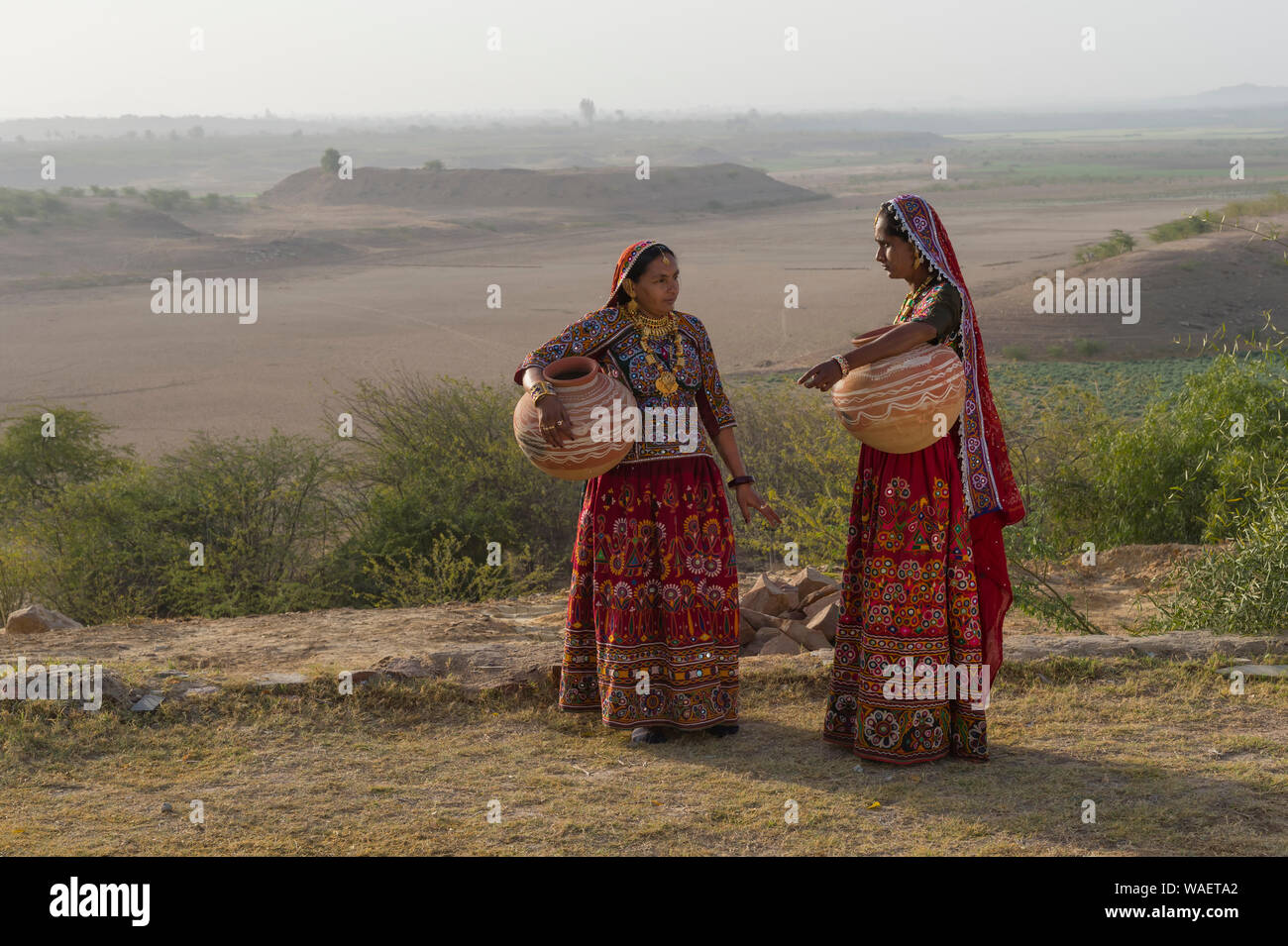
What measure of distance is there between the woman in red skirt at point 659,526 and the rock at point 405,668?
1052 millimetres

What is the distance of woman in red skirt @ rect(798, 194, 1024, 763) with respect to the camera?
3.88 m

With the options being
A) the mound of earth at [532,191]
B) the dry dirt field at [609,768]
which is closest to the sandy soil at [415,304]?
the mound of earth at [532,191]

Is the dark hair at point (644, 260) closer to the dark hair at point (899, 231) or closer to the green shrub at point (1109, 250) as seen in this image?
the dark hair at point (899, 231)

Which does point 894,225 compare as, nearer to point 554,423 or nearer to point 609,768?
point 554,423

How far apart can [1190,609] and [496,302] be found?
22449 mm

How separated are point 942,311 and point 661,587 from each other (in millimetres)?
1346

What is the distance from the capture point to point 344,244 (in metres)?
38.2

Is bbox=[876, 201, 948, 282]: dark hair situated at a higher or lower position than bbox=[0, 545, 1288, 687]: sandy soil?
higher

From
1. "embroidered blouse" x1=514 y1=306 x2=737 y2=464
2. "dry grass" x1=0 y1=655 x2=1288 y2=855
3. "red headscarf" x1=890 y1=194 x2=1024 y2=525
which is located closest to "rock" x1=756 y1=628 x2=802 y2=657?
"dry grass" x1=0 y1=655 x2=1288 y2=855

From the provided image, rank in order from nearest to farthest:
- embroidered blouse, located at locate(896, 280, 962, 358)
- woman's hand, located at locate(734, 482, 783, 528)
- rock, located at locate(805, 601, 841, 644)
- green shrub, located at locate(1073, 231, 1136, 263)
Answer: embroidered blouse, located at locate(896, 280, 962, 358)
woman's hand, located at locate(734, 482, 783, 528)
rock, located at locate(805, 601, 841, 644)
green shrub, located at locate(1073, 231, 1136, 263)

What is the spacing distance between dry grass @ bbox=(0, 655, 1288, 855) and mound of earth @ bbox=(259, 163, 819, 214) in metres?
46.5

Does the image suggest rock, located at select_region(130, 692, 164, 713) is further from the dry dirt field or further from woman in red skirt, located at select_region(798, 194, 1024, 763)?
woman in red skirt, located at select_region(798, 194, 1024, 763)

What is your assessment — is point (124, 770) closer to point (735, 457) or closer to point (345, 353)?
point (735, 457)
